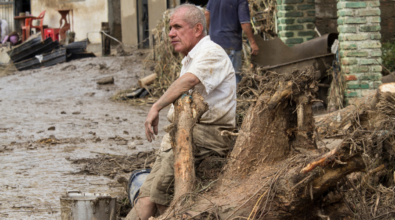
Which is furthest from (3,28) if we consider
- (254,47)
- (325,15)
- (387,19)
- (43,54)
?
(254,47)

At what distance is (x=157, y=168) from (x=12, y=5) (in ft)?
68.7

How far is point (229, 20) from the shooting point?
5785 millimetres

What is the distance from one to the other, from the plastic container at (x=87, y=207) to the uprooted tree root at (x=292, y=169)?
2.26ft

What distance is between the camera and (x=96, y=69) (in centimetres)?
1170

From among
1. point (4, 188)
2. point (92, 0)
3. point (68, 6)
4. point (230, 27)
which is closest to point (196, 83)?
point (4, 188)

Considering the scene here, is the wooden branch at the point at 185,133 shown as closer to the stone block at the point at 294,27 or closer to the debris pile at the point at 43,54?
the stone block at the point at 294,27

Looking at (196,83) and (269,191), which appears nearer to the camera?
(269,191)

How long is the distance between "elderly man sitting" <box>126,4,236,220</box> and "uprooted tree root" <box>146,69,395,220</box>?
288 mm

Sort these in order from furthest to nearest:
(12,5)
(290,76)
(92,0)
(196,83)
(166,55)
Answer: (12,5) → (92,0) → (166,55) → (196,83) → (290,76)

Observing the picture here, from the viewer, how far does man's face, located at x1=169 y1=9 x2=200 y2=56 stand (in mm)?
3033

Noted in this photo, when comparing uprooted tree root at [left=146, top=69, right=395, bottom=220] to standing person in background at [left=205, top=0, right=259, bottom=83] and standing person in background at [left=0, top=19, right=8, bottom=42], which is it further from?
standing person in background at [left=0, top=19, right=8, bottom=42]

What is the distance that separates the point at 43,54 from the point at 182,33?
38.6 ft

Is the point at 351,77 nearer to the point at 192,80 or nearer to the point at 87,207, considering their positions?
the point at 192,80

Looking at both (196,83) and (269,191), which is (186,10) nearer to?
(196,83)
